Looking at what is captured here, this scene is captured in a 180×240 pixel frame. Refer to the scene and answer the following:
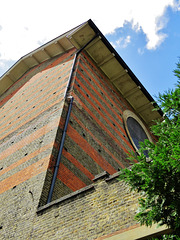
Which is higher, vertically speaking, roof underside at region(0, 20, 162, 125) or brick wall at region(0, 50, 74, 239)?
roof underside at region(0, 20, 162, 125)

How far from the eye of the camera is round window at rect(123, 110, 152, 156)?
54.3 ft

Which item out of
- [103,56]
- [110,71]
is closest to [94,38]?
[103,56]

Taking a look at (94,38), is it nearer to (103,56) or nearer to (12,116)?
(103,56)

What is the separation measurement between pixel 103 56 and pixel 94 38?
5.04ft

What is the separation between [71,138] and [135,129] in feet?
28.3

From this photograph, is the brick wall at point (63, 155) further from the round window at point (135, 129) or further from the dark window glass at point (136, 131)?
the dark window glass at point (136, 131)

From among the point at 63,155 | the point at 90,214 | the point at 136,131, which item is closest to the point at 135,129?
the point at 136,131

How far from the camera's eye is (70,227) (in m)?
6.52

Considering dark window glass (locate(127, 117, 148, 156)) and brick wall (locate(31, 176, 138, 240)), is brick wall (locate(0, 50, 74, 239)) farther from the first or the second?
dark window glass (locate(127, 117, 148, 156))

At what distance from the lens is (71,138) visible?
10430mm

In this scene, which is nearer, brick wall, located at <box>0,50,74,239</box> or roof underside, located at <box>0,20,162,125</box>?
brick wall, located at <box>0,50,74,239</box>

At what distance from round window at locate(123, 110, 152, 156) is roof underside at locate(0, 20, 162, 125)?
142 centimetres

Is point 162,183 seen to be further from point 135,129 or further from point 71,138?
point 135,129

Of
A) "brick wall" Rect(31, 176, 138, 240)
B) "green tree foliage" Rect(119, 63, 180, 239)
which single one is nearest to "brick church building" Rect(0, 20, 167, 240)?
"brick wall" Rect(31, 176, 138, 240)
